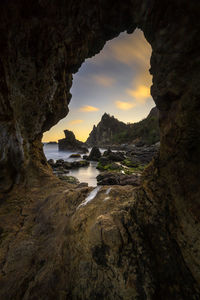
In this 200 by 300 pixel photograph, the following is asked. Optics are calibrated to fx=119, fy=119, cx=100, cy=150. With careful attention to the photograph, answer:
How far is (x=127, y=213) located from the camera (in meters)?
2.53

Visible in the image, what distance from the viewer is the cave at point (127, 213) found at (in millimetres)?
1715

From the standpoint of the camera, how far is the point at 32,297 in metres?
2.00

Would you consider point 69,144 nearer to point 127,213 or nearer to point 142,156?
point 142,156

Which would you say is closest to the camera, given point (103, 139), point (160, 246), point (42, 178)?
point (160, 246)

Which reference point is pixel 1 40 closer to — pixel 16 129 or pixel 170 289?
pixel 16 129

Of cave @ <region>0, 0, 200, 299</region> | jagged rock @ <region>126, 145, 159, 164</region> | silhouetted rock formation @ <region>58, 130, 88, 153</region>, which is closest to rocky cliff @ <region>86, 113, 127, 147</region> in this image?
silhouetted rock formation @ <region>58, 130, 88, 153</region>

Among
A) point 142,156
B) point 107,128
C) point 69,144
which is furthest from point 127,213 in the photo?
point 107,128

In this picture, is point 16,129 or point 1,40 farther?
point 16,129

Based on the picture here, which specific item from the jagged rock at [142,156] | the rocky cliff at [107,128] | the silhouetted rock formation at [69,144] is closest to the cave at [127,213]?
the jagged rock at [142,156]

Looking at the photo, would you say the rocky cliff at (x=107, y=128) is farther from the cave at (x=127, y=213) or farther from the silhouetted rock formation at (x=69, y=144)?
the cave at (x=127, y=213)

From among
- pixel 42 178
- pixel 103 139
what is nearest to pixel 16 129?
pixel 42 178

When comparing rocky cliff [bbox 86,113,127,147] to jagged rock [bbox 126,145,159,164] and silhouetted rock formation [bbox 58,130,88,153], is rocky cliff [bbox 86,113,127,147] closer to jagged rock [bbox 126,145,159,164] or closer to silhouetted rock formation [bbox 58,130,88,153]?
silhouetted rock formation [bbox 58,130,88,153]

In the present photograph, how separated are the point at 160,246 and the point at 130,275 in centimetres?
64

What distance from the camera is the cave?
5.63ft
